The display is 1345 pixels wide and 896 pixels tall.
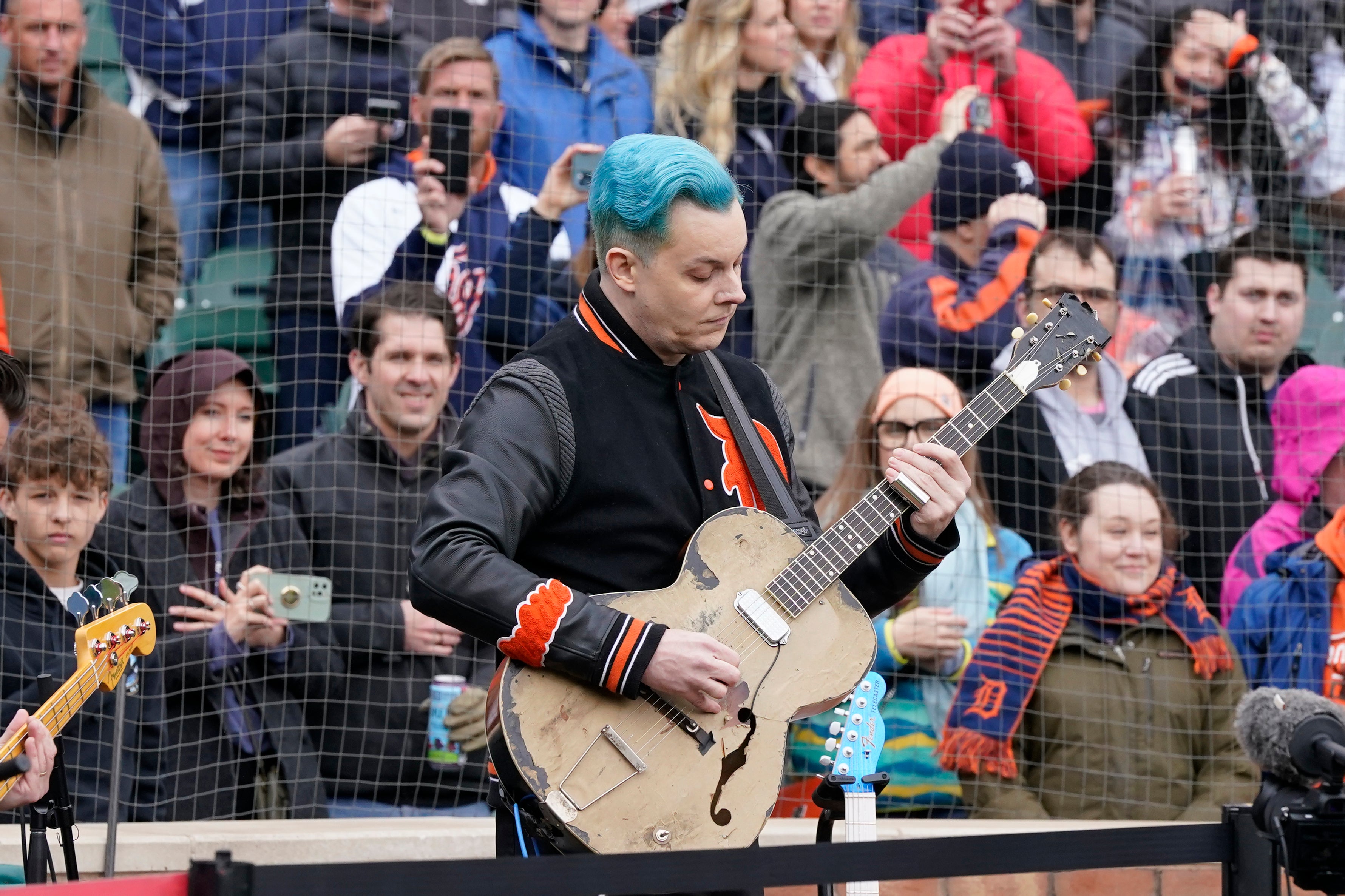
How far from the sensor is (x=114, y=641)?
130 inches

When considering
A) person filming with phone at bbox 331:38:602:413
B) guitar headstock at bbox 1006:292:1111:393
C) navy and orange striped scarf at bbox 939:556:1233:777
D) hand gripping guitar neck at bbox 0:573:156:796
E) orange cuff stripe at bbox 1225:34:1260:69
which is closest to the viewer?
guitar headstock at bbox 1006:292:1111:393

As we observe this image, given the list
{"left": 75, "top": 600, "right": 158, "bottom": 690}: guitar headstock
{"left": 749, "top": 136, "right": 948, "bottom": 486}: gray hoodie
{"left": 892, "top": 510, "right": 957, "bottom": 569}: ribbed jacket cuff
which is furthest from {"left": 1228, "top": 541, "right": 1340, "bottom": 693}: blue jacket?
{"left": 75, "top": 600, "right": 158, "bottom": 690}: guitar headstock

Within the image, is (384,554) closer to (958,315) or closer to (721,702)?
(958,315)

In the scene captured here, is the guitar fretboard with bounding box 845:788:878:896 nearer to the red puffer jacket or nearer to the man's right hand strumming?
the man's right hand strumming

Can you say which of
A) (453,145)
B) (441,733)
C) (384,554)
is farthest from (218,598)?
(453,145)

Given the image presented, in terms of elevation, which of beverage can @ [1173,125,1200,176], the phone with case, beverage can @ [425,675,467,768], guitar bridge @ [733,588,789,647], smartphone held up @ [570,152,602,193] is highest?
beverage can @ [1173,125,1200,176]

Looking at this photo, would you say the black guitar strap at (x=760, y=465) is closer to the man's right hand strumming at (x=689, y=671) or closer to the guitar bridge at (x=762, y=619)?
the guitar bridge at (x=762, y=619)

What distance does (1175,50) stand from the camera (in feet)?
21.2

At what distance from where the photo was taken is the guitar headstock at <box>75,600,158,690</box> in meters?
3.24

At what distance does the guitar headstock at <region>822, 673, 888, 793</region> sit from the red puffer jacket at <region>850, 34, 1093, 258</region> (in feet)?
10.7

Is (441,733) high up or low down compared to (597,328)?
down

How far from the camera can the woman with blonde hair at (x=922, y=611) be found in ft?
16.4

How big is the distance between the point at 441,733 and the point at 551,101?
2.35 m

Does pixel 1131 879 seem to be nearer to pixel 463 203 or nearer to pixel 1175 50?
pixel 463 203
